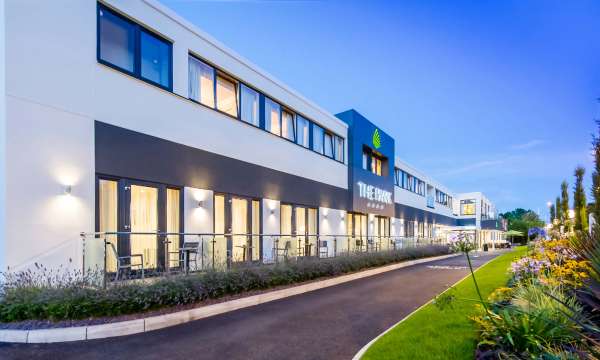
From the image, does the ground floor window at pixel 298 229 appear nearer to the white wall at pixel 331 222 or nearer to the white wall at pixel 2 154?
the white wall at pixel 331 222

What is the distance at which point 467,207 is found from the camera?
2557 inches

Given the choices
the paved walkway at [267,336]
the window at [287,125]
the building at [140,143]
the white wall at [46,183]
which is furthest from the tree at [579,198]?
the white wall at [46,183]

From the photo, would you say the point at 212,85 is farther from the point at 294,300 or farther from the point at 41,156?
the point at 294,300

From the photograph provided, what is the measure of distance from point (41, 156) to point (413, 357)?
28.7 feet

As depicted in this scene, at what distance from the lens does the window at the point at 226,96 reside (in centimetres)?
1415

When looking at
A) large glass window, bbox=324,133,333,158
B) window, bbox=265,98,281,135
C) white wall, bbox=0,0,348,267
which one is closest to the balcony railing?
white wall, bbox=0,0,348,267

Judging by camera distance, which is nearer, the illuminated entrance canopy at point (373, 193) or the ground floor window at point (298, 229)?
the ground floor window at point (298, 229)

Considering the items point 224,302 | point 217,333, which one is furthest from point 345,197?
point 217,333

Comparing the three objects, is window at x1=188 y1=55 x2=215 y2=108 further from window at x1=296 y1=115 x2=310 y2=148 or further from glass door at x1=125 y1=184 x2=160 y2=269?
window at x1=296 y1=115 x2=310 y2=148

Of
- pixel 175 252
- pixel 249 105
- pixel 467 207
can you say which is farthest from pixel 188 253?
pixel 467 207

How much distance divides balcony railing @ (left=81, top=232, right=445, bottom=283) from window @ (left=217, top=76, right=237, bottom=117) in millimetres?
5489

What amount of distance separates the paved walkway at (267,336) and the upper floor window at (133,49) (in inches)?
287

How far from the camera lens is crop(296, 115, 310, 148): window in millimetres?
19141

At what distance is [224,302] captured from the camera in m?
8.48
